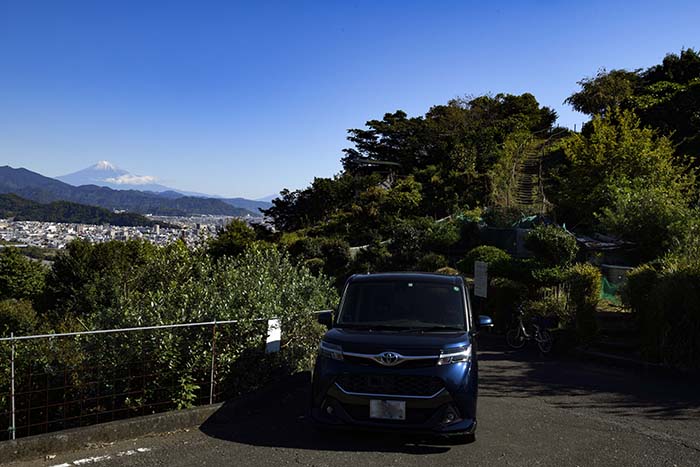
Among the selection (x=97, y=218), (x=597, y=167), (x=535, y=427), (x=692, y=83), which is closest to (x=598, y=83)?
(x=692, y=83)

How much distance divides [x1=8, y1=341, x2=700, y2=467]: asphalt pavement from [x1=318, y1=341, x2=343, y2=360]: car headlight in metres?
0.85

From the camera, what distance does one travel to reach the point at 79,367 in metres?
5.96

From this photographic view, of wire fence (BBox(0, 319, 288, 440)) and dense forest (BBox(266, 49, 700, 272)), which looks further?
dense forest (BBox(266, 49, 700, 272))

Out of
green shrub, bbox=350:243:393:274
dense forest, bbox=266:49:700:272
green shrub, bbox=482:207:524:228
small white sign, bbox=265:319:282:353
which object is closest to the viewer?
small white sign, bbox=265:319:282:353

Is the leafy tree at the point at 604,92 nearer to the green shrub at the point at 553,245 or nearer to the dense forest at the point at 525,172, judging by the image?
the dense forest at the point at 525,172

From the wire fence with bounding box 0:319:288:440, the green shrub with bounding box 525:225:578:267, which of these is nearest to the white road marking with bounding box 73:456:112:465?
the wire fence with bounding box 0:319:288:440


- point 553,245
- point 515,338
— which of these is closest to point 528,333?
point 515,338

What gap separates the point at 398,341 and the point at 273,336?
2.35 m

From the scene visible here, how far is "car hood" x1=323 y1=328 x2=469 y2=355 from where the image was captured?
5.16m

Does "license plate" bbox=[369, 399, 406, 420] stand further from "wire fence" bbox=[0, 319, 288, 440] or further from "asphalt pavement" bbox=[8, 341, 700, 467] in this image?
"wire fence" bbox=[0, 319, 288, 440]

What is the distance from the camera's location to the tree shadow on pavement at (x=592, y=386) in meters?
6.95

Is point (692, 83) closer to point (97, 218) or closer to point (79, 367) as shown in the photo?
point (79, 367)

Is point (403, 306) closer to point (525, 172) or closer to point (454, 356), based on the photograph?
point (454, 356)

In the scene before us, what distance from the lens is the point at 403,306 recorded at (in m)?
6.13
